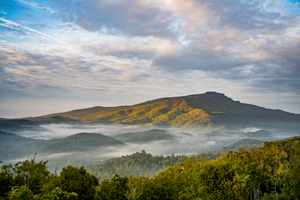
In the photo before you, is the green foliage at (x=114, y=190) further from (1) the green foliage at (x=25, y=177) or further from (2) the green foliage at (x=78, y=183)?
(1) the green foliage at (x=25, y=177)

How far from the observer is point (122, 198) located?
2286 cm

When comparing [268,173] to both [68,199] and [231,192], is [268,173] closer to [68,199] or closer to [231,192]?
[231,192]

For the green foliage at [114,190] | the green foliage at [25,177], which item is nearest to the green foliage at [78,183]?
the green foliage at [114,190]

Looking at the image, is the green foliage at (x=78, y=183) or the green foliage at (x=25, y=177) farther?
the green foliage at (x=25, y=177)

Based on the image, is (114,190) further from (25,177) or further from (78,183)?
(25,177)

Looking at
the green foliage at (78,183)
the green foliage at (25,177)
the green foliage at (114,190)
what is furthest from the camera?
the green foliage at (25,177)

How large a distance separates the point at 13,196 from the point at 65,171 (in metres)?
5.20

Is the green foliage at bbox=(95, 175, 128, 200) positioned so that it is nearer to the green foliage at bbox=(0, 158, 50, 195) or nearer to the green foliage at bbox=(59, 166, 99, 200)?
the green foliage at bbox=(59, 166, 99, 200)

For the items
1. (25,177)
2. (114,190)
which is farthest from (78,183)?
(25,177)

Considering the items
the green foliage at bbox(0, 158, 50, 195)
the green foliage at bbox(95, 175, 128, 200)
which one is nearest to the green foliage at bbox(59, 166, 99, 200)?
the green foliage at bbox(95, 175, 128, 200)

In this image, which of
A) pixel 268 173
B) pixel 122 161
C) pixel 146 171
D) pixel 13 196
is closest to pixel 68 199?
pixel 13 196

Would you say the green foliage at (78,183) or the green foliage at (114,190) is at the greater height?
the green foliage at (78,183)

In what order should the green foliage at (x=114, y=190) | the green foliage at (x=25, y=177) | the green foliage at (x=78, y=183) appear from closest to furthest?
the green foliage at (x=78, y=183)
the green foliage at (x=114, y=190)
the green foliage at (x=25, y=177)

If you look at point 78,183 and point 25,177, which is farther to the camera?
point 25,177
